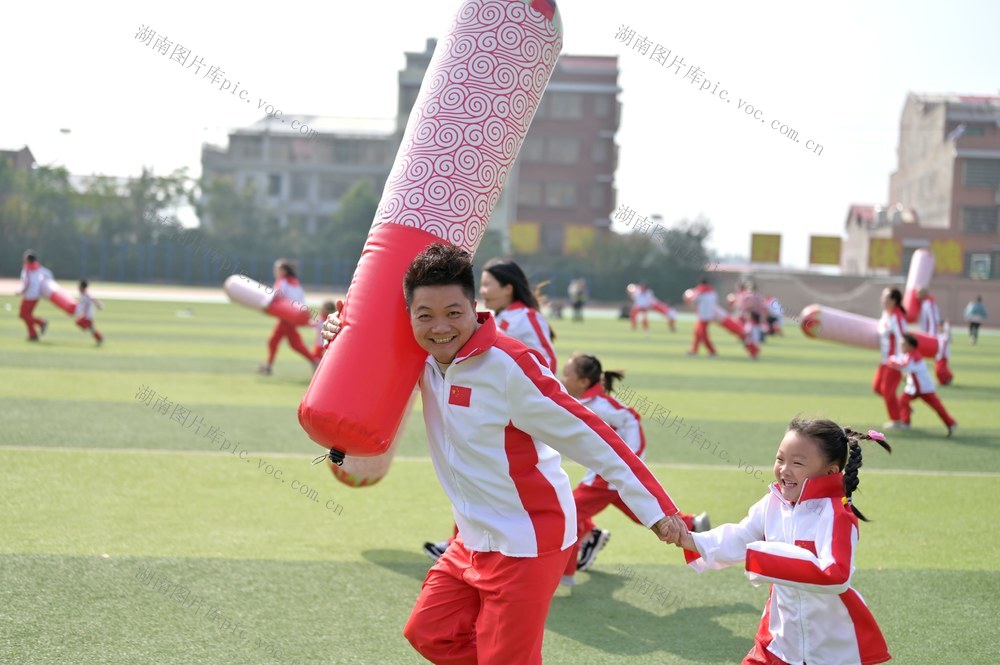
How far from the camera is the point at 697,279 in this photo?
57.4 m

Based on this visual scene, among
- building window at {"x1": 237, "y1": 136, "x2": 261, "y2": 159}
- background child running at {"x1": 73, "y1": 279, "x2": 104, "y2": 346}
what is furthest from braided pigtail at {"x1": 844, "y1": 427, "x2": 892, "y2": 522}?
building window at {"x1": 237, "y1": 136, "x2": 261, "y2": 159}

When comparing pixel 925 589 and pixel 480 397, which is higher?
pixel 480 397

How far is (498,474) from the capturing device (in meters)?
3.56

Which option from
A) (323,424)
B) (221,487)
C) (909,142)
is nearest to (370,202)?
(909,142)

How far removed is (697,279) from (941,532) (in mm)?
50764

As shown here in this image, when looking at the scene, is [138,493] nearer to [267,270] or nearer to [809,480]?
[809,480]

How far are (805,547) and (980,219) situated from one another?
2533 inches

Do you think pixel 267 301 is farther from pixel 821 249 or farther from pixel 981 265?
→ pixel 981 265

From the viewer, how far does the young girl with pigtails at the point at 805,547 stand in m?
3.47

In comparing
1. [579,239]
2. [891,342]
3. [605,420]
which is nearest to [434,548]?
[605,420]

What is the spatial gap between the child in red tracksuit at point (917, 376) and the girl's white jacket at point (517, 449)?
9772 mm

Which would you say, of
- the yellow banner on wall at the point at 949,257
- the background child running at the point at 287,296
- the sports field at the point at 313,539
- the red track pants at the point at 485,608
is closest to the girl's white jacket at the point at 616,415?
the sports field at the point at 313,539

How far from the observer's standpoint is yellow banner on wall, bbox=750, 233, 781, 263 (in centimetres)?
5984

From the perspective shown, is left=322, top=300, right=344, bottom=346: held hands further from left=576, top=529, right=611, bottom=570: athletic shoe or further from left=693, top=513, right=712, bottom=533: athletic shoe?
left=576, top=529, right=611, bottom=570: athletic shoe
